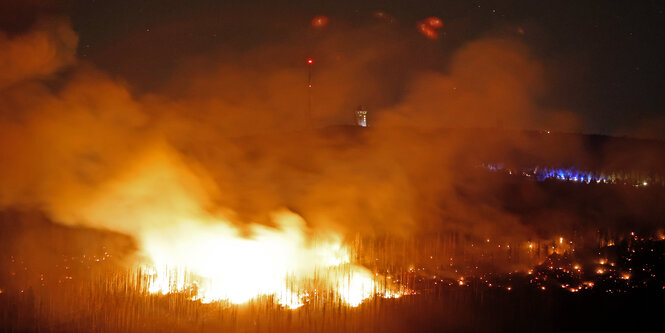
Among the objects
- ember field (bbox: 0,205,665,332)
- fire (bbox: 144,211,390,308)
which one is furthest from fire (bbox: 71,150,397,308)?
ember field (bbox: 0,205,665,332)

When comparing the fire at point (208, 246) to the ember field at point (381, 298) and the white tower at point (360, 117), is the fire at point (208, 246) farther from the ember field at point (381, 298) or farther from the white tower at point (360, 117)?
the white tower at point (360, 117)

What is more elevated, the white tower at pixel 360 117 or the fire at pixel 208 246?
the white tower at pixel 360 117

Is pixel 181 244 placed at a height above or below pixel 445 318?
above

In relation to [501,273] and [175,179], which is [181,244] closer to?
[175,179]

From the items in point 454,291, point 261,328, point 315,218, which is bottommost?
point 261,328

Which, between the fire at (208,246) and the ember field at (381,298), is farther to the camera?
the fire at (208,246)

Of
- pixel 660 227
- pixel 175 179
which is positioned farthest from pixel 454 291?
pixel 660 227

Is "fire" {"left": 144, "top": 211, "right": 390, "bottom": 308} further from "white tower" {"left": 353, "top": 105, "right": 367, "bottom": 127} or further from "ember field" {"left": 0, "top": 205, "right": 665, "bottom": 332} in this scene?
"white tower" {"left": 353, "top": 105, "right": 367, "bottom": 127}

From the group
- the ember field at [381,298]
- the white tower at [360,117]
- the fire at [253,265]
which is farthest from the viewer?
the white tower at [360,117]

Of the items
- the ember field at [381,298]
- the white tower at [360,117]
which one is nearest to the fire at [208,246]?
the ember field at [381,298]

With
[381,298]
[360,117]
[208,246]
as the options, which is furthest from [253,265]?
[360,117]
